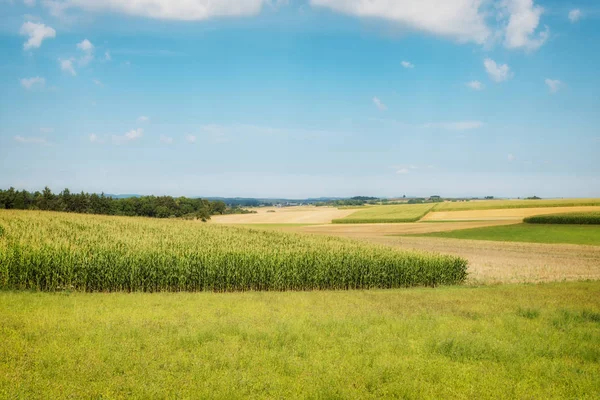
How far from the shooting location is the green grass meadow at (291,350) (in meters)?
9.70

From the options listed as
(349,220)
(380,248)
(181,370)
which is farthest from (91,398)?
(349,220)

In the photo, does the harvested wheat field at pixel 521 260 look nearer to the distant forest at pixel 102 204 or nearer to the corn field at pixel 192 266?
the corn field at pixel 192 266

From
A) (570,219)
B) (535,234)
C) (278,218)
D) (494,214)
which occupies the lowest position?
(535,234)

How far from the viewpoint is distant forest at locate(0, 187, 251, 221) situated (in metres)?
76.0

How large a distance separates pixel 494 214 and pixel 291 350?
87388mm

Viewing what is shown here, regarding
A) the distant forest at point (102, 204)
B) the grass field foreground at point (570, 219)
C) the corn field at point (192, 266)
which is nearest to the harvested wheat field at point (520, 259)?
the corn field at point (192, 266)

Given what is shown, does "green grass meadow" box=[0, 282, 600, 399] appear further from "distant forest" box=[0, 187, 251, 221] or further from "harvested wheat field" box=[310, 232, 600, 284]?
"distant forest" box=[0, 187, 251, 221]

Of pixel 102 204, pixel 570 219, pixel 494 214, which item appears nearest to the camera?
pixel 570 219

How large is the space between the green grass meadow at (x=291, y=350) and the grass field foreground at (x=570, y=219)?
190ft

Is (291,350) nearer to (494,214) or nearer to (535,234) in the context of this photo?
(535,234)

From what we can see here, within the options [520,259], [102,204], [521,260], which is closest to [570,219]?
[520,259]

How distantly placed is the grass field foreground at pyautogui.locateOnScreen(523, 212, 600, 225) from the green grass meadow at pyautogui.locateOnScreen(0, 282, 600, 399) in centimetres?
5795

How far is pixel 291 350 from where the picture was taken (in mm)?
12203

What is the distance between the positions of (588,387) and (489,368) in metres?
2.15
